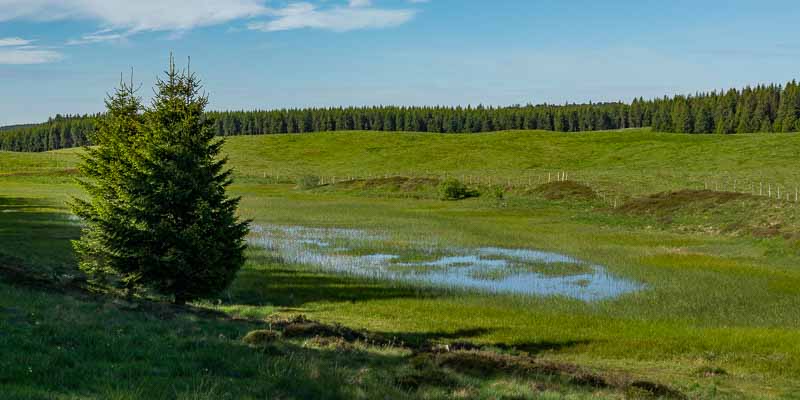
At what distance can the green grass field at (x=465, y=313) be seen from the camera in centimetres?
1049

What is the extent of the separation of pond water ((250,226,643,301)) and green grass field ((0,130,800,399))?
2.74 feet

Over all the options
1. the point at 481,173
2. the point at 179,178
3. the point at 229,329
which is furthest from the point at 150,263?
the point at 481,173

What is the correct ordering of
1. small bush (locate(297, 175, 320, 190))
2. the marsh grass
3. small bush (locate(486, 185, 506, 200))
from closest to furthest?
the marsh grass → small bush (locate(486, 185, 506, 200)) → small bush (locate(297, 175, 320, 190))

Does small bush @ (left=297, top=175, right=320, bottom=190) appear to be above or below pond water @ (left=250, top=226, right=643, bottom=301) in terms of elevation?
above

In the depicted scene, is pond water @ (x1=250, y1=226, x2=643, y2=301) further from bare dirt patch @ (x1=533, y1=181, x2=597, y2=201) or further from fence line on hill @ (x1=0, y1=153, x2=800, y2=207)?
bare dirt patch @ (x1=533, y1=181, x2=597, y2=201)

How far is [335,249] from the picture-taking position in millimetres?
38688

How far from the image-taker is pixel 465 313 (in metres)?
23.6

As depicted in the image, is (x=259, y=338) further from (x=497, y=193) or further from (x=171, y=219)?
(x=497, y=193)

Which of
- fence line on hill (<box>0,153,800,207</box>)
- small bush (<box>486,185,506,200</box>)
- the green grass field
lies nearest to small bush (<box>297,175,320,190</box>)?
fence line on hill (<box>0,153,800,207</box>)

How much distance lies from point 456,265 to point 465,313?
10102 mm

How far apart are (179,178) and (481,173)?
96.4m

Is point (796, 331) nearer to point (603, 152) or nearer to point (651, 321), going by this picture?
point (651, 321)

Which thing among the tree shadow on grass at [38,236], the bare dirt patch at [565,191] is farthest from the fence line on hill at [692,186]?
the tree shadow on grass at [38,236]

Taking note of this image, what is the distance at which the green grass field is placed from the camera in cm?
1049
